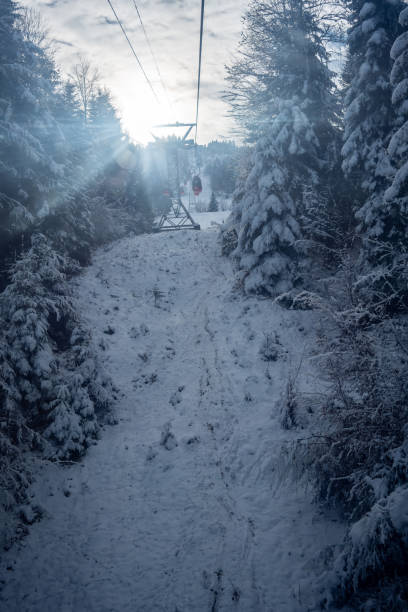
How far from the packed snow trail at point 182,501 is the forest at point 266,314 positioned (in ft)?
0.18

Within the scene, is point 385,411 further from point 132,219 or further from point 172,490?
point 132,219

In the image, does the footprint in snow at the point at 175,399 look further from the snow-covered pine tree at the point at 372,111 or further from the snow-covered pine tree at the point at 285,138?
the snow-covered pine tree at the point at 372,111

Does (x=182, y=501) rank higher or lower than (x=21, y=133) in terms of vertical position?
lower

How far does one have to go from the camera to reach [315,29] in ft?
41.4

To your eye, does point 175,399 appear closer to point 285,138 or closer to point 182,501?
point 182,501

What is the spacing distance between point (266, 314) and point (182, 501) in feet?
25.7

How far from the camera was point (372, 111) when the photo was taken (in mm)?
10797

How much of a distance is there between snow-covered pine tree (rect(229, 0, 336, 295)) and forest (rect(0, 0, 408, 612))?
7cm

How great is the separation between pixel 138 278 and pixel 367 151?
11.7 m

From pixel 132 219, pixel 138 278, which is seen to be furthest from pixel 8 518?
pixel 132 219

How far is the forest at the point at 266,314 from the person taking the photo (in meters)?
4.39

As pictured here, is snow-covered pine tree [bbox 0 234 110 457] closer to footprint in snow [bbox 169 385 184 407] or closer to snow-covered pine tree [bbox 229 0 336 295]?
footprint in snow [bbox 169 385 184 407]

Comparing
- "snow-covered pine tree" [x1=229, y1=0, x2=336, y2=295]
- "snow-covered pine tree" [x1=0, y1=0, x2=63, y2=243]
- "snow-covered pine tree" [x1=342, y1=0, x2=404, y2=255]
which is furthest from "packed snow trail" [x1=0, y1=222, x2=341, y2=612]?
"snow-covered pine tree" [x1=342, y1=0, x2=404, y2=255]

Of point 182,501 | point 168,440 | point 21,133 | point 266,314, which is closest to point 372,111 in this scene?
point 266,314
